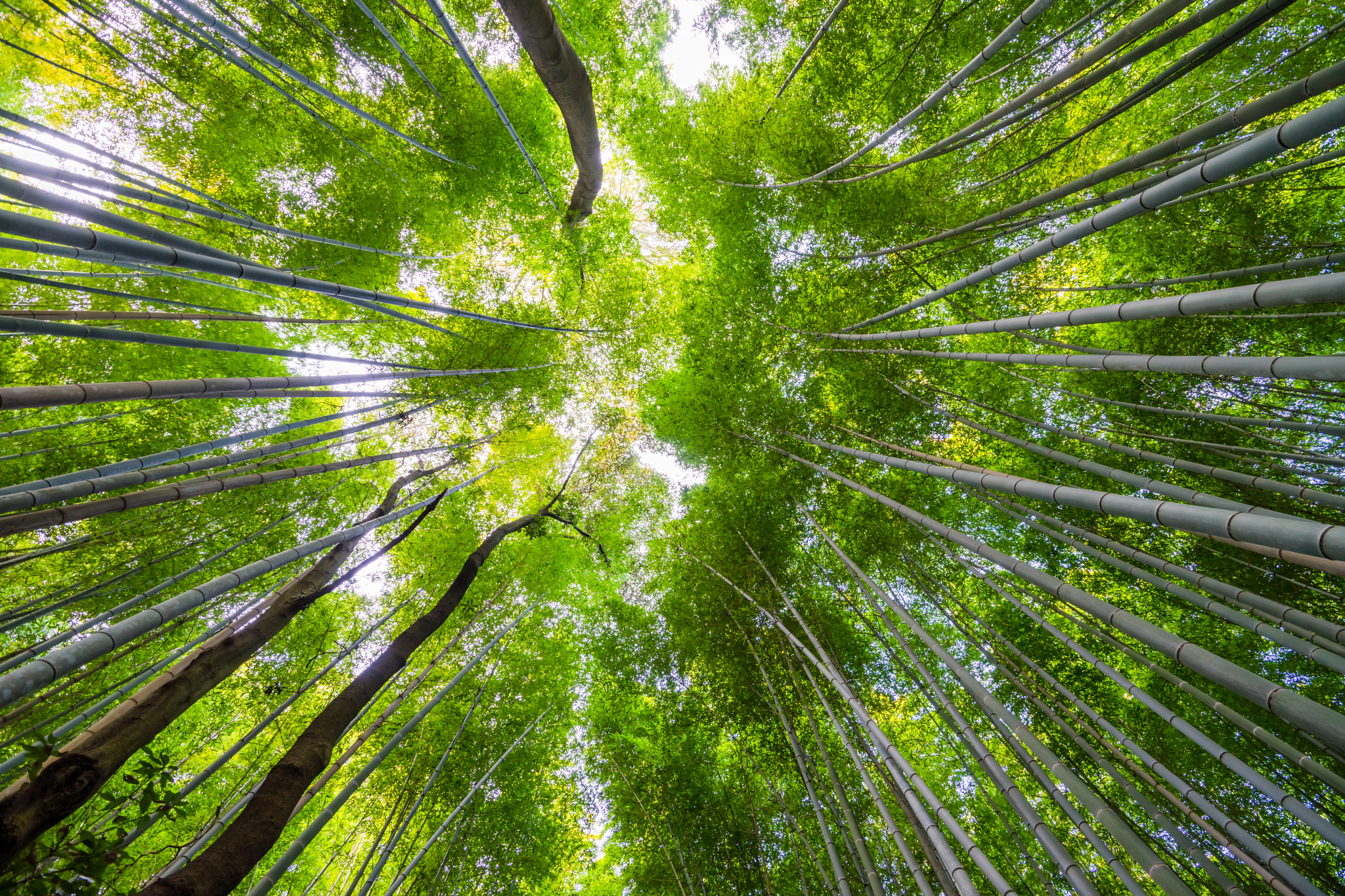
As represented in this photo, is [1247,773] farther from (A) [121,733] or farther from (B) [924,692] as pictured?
(A) [121,733]

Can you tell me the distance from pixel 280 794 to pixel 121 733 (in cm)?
72

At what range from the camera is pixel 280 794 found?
2.06m

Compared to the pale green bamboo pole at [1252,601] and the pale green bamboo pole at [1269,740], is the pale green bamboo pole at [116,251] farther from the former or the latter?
the pale green bamboo pole at [1269,740]

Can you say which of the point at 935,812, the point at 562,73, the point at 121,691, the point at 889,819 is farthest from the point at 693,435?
the point at 121,691

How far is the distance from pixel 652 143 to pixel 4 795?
644cm

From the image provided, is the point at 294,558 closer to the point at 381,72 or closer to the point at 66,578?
the point at 66,578

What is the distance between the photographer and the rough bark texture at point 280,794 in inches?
66.7

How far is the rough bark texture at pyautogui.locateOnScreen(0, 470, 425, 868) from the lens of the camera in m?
1.63

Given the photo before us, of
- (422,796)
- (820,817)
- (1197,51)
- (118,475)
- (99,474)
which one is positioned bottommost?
(422,796)

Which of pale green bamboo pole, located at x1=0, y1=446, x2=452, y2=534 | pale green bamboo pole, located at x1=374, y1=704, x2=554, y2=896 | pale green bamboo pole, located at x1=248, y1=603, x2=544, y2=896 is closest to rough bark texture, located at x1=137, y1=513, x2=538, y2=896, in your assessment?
pale green bamboo pole, located at x1=248, y1=603, x2=544, y2=896

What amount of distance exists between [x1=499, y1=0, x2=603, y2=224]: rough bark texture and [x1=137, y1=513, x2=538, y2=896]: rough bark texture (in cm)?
370

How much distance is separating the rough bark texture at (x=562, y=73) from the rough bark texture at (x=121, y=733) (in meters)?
3.71

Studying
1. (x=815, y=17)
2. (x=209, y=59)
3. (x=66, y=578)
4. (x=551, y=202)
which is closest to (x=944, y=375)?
(x=815, y=17)

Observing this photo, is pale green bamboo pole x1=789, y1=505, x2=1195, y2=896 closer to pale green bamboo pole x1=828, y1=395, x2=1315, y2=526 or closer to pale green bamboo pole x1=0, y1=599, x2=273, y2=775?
pale green bamboo pole x1=828, y1=395, x2=1315, y2=526
